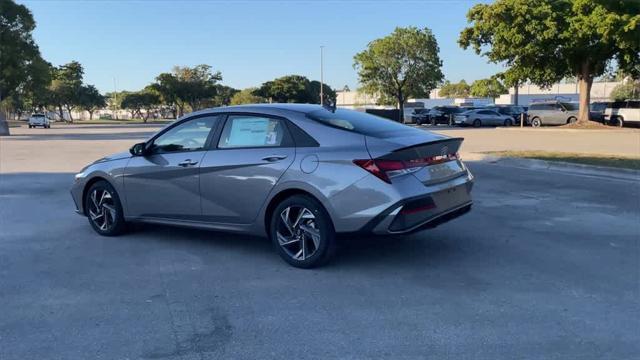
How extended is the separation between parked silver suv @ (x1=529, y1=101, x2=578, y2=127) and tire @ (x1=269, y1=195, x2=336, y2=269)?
1495 inches

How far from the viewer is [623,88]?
90000 millimetres

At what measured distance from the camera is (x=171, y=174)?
632cm

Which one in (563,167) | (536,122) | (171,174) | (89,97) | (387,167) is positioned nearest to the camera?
(387,167)

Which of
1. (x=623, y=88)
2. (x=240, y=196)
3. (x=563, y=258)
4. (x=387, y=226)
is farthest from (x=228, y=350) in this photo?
(x=623, y=88)

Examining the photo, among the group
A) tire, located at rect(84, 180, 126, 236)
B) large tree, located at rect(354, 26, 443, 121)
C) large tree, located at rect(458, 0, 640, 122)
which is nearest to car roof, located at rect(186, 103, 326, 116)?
tire, located at rect(84, 180, 126, 236)

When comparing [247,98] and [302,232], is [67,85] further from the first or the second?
[302,232]

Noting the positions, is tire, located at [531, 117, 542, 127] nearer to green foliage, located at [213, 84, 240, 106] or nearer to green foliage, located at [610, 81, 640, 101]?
green foliage, located at [610, 81, 640, 101]

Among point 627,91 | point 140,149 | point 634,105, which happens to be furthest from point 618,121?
point 627,91

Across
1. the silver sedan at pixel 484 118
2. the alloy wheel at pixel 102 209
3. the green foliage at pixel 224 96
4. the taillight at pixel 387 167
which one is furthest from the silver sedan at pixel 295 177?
the green foliage at pixel 224 96

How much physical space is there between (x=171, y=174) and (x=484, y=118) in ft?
128

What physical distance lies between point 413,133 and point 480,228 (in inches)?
81.6

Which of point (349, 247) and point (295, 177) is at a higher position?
point (295, 177)

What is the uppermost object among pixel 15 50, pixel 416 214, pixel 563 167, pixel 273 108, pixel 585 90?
pixel 15 50

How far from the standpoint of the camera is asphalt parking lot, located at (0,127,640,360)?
3828mm
